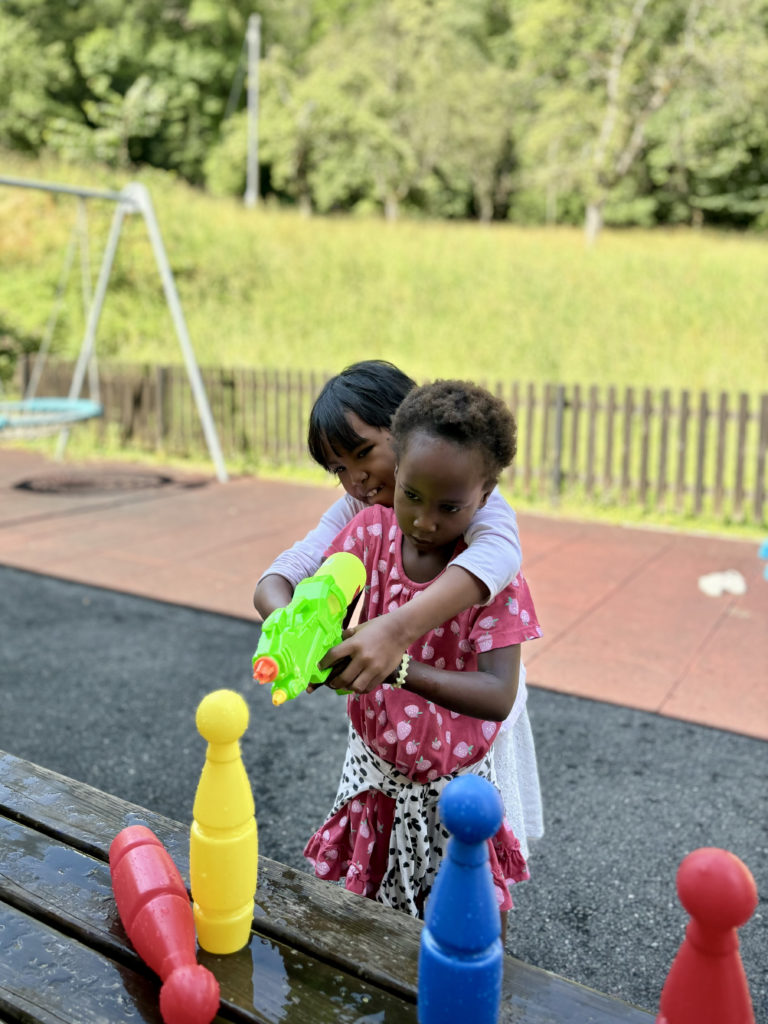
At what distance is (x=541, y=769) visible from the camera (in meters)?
3.41

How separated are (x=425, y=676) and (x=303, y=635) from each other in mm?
280

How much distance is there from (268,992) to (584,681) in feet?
10.6

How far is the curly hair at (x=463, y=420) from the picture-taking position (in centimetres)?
134

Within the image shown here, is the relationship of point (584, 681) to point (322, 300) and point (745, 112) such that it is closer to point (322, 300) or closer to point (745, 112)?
point (322, 300)

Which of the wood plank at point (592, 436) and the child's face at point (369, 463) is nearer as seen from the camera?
the child's face at point (369, 463)

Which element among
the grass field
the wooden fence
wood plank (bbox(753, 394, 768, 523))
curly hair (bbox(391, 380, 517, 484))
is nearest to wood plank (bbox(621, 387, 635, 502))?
the wooden fence

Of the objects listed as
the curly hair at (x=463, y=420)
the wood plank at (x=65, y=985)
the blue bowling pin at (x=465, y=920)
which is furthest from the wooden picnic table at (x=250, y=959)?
the curly hair at (x=463, y=420)

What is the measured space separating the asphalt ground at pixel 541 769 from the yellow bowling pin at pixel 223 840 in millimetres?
1362

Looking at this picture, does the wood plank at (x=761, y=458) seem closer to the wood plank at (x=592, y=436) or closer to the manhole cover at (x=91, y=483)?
the wood plank at (x=592, y=436)

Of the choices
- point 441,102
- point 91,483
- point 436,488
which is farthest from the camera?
point 441,102

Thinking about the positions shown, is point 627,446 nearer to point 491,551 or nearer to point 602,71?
point 491,551

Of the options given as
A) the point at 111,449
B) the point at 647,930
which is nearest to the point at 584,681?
the point at 647,930

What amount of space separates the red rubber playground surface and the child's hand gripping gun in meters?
2.97

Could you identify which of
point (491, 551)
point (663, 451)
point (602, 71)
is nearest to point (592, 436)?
point (663, 451)
